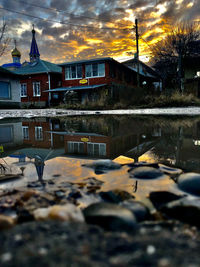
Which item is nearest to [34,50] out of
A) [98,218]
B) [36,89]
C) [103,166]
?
[36,89]

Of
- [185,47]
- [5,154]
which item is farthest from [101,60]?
[5,154]

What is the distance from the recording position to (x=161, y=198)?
120 cm

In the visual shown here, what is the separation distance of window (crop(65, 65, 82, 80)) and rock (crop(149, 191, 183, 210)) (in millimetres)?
23805

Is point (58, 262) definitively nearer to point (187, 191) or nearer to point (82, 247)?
point (82, 247)

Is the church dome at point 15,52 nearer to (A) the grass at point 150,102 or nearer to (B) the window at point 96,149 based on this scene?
(A) the grass at point 150,102

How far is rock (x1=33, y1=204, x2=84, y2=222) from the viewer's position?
93 cm

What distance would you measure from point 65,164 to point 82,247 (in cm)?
127

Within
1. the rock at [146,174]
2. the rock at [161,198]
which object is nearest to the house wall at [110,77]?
the rock at [146,174]

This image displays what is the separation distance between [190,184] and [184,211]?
0.37m

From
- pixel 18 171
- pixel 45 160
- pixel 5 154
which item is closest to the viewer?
pixel 18 171

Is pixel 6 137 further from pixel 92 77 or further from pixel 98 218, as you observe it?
pixel 92 77

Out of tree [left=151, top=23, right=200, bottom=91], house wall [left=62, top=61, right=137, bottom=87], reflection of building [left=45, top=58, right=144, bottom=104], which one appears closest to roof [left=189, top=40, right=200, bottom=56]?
tree [left=151, top=23, right=200, bottom=91]

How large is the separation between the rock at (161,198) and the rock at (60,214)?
0.45 meters

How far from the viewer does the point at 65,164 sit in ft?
6.38
